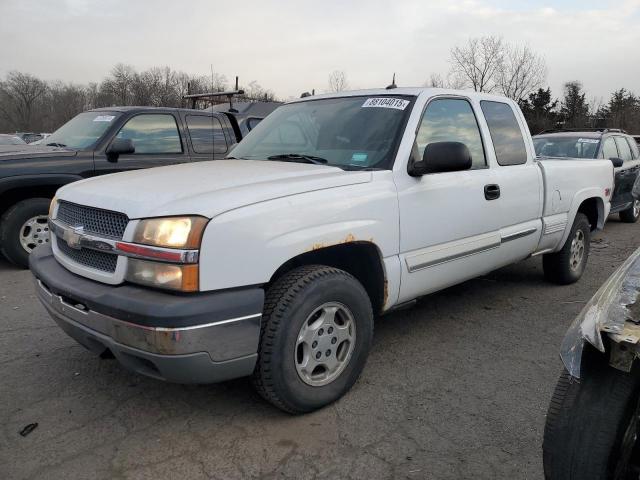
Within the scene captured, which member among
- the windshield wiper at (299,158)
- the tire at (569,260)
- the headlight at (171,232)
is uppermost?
the windshield wiper at (299,158)

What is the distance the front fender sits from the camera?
95.4 inches

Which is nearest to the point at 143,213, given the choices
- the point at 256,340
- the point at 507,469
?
the point at 256,340

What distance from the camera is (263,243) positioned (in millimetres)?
2537

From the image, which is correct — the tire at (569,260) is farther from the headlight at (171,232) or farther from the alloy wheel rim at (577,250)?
the headlight at (171,232)

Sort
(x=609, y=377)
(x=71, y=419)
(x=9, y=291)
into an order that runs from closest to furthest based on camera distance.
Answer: (x=609, y=377), (x=71, y=419), (x=9, y=291)

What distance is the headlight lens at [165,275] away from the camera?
7.80ft

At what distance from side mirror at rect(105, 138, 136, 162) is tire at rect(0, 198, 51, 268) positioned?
90cm

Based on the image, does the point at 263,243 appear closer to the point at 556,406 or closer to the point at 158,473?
the point at 158,473

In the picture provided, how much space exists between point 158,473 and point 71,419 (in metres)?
0.77

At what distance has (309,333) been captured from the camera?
111 inches

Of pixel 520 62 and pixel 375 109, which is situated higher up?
pixel 520 62

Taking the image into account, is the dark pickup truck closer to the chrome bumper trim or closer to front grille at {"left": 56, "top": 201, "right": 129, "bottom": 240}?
front grille at {"left": 56, "top": 201, "right": 129, "bottom": 240}

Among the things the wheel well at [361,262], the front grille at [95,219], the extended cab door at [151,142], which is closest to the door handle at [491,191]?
the wheel well at [361,262]

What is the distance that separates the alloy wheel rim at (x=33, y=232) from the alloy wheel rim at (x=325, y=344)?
14.2 ft
